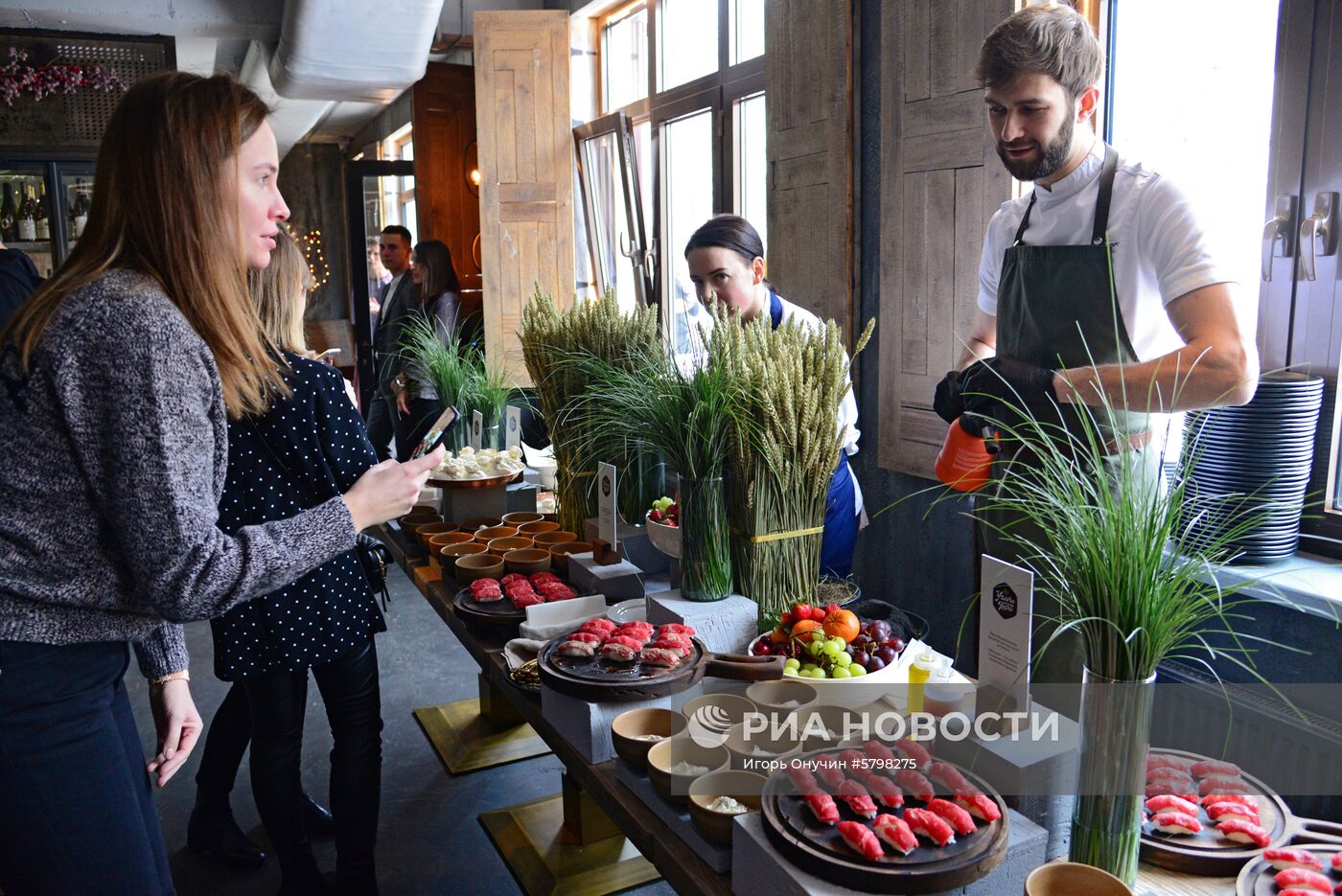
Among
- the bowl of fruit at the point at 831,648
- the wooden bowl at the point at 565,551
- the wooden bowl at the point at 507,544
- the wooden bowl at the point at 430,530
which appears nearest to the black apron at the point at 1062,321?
the bowl of fruit at the point at 831,648

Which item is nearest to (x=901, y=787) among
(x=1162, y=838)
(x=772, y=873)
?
(x=772, y=873)

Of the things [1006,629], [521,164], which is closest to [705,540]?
[1006,629]

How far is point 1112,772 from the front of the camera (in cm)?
112

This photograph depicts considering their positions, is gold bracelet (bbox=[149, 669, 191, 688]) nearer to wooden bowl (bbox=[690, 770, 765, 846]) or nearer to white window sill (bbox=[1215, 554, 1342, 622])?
wooden bowl (bbox=[690, 770, 765, 846])

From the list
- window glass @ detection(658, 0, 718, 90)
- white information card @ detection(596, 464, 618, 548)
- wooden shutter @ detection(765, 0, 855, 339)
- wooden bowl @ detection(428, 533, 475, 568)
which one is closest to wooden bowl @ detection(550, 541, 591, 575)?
white information card @ detection(596, 464, 618, 548)

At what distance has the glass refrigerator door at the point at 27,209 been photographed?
19.8ft

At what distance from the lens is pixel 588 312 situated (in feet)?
8.50

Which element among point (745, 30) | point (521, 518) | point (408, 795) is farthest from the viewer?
point (745, 30)

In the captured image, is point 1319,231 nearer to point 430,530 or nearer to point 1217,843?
point 1217,843

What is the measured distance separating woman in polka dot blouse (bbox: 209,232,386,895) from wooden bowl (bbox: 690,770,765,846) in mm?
1043

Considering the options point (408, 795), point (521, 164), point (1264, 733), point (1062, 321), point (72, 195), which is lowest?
point (408, 795)

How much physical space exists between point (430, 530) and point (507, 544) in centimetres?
39

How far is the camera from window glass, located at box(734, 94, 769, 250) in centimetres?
486

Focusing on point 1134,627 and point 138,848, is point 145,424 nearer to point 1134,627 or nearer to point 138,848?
point 138,848
